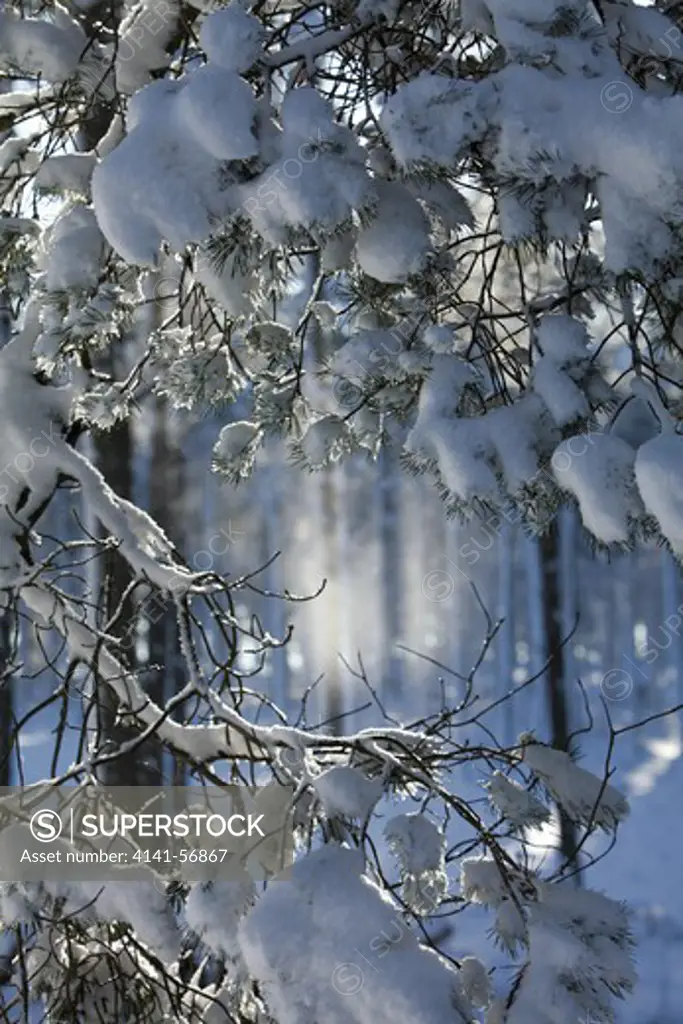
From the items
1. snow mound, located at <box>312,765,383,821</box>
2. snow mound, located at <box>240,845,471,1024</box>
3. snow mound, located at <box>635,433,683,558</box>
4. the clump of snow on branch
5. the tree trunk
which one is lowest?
snow mound, located at <box>240,845,471,1024</box>

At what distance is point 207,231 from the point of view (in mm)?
3111

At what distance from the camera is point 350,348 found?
3.52m

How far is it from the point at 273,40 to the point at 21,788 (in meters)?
2.36

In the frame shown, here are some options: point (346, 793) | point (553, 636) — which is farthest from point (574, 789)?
point (553, 636)

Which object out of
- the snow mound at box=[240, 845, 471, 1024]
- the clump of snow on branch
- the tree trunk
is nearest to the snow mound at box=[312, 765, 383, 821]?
the snow mound at box=[240, 845, 471, 1024]

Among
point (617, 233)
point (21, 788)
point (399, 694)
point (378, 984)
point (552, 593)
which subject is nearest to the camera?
point (617, 233)

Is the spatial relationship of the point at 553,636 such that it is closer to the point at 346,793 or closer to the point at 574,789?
the point at 574,789

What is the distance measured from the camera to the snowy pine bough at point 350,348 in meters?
3.01

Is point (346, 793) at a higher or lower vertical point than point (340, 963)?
higher

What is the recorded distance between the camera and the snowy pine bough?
301cm

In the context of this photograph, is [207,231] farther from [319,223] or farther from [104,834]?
[104,834]

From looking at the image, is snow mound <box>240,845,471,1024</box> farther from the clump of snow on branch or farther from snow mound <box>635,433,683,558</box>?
snow mound <box>635,433,683,558</box>

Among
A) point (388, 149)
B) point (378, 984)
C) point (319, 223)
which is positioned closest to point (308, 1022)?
point (378, 984)

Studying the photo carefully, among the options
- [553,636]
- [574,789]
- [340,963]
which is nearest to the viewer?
[340,963]
